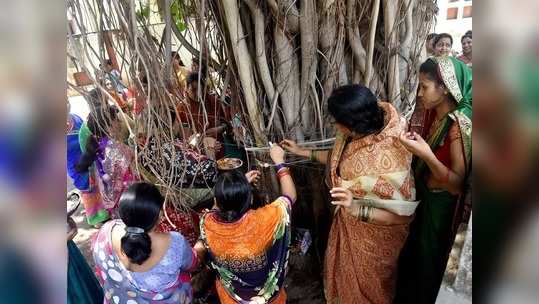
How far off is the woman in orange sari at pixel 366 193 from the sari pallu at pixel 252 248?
27 centimetres

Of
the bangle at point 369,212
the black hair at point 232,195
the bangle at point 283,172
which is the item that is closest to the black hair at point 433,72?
the bangle at point 369,212

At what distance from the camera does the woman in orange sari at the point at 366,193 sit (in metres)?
1.58

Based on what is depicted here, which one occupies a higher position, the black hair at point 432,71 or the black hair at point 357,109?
the black hair at point 432,71

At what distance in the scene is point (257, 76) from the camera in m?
1.89

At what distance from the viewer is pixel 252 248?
5.16ft

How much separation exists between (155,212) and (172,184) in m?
0.45

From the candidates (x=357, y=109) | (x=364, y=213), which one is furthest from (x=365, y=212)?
(x=357, y=109)

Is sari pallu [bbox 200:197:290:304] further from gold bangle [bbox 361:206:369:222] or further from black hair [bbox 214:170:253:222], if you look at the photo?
gold bangle [bbox 361:206:369:222]

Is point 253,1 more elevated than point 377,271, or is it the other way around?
point 253,1

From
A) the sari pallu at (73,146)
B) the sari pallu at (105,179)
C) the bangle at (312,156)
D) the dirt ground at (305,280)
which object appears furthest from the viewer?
the sari pallu at (73,146)

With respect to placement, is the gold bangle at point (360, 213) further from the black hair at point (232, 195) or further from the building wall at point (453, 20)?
the building wall at point (453, 20)
